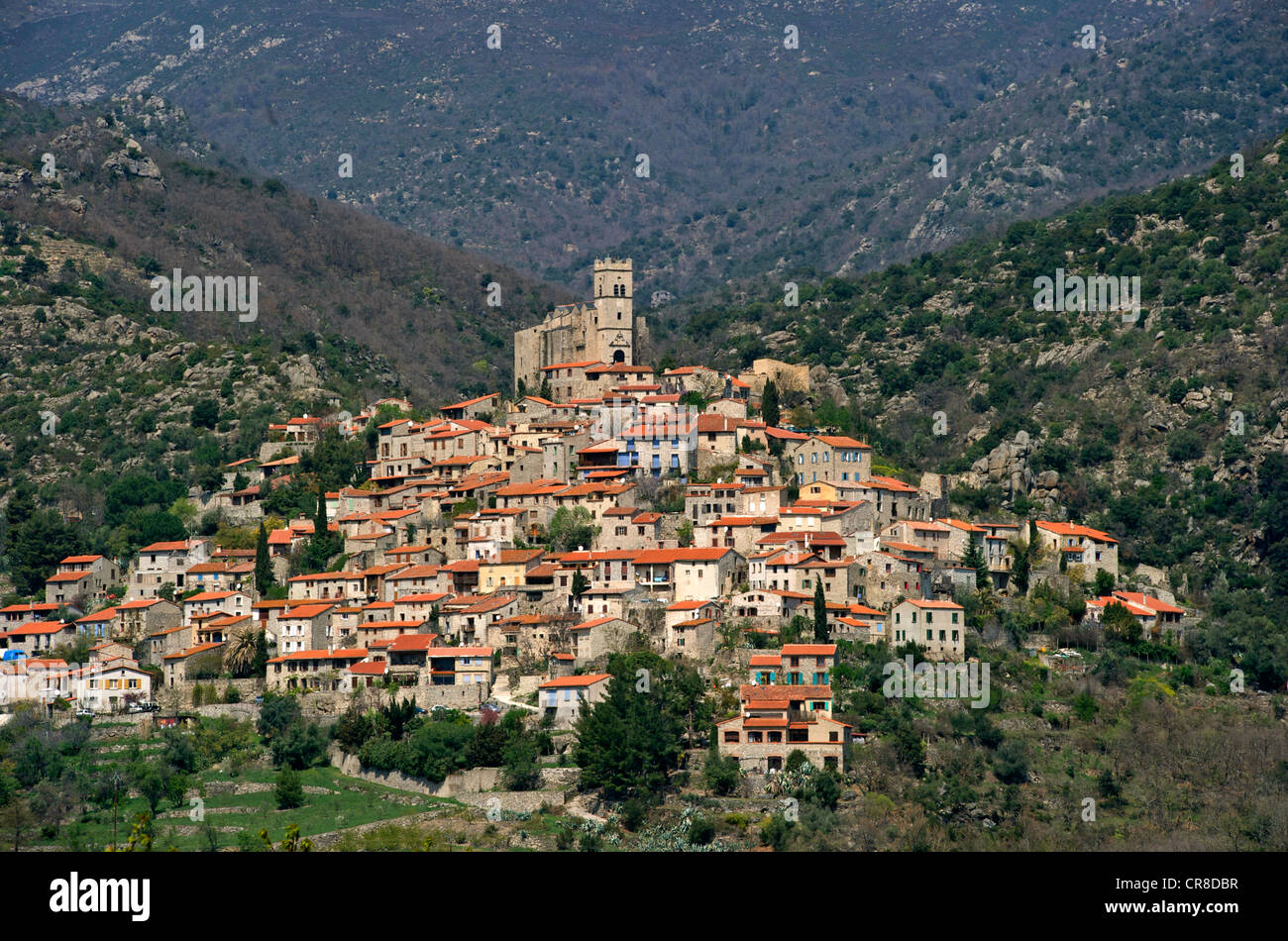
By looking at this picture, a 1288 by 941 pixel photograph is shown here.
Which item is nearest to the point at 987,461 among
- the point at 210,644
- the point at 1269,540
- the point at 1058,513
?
the point at 1058,513

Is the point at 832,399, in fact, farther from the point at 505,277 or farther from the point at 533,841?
the point at 505,277

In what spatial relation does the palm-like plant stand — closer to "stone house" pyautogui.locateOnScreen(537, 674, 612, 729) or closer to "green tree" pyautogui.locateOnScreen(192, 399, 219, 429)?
"stone house" pyautogui.locateOnScreen(537, 674, 612, 729)

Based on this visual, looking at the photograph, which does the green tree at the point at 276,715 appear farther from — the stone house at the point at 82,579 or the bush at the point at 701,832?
the bush at the point at 701,832

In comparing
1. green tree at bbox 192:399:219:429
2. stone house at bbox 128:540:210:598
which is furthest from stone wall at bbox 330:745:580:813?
green tree at bbox 192:399:219:429

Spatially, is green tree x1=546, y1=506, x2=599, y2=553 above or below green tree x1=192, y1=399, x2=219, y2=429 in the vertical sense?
below

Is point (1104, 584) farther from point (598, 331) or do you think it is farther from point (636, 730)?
point (598, 331)

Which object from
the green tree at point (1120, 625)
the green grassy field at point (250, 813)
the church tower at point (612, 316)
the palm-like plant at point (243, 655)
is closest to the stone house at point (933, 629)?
the green tree at point (1120, 625)

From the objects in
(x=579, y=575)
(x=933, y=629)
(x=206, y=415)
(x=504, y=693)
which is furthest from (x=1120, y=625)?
(x=206, y=415)
